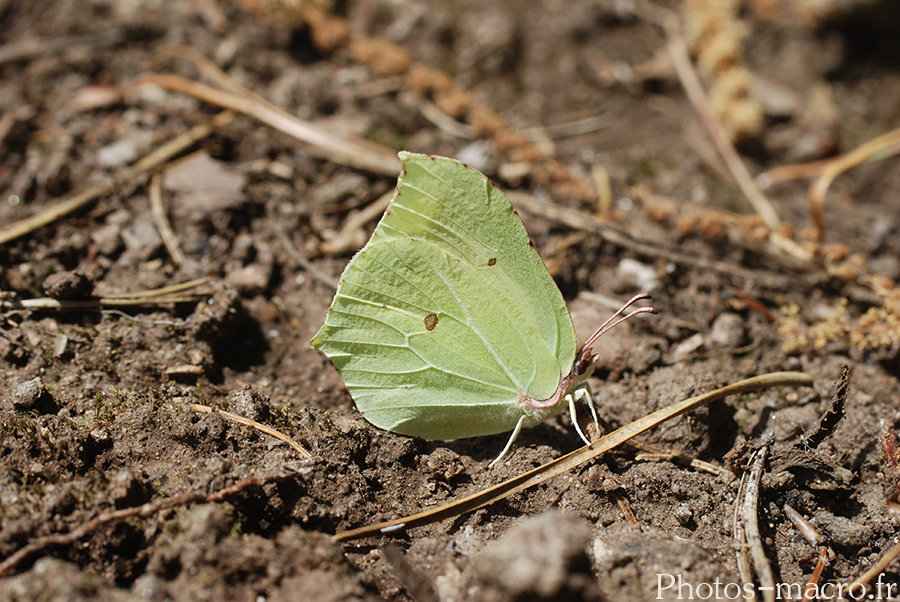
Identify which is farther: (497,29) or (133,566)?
(497,29)

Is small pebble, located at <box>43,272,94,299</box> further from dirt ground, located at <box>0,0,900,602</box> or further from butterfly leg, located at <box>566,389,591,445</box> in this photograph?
butterfly leg, located at <box>566,389,591,445</box>

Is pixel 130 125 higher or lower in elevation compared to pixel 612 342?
higher

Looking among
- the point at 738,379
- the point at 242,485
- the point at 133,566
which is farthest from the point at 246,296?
the point at 738,379

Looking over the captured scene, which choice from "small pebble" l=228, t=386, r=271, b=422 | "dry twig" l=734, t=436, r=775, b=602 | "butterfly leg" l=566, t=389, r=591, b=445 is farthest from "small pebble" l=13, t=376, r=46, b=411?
"dry twig" l=734, t=436, r=775, b=602

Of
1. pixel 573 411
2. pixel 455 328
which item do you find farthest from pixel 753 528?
pixel 455 328

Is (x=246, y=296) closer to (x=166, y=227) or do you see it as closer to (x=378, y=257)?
(x=166, y=227)

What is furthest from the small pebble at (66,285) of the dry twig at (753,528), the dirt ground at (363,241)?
the dry twig at (753,528)

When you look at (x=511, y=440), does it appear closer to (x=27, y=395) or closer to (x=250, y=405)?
(x=250, y=405)
